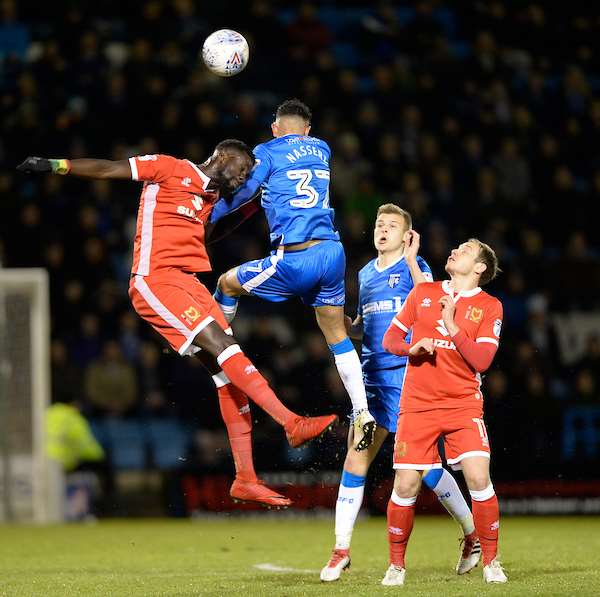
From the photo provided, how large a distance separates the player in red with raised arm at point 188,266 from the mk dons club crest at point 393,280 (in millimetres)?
1201

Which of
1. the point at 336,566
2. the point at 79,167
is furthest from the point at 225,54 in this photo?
the point at 336,566

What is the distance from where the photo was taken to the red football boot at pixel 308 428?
295 inches

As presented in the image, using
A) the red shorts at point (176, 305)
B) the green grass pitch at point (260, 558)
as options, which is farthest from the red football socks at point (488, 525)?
the red shorts at point (176, 305)

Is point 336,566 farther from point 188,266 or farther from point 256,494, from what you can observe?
point 188,266

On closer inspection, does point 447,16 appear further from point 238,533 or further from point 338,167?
point 238,533

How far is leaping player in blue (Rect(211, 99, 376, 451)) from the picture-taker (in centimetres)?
845

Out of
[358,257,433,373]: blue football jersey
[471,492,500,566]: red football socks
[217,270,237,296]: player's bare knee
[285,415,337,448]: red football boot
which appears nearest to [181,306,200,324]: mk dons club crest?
[217,270,237,296]: player's bare knee

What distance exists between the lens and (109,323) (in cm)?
1524

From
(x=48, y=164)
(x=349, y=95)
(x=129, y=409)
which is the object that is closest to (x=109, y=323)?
(x=129, y=409)

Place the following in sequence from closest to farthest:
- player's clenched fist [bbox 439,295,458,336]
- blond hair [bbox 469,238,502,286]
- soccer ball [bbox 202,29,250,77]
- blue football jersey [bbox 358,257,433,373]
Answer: player's clenched fist [bbox 439,295,458,336]
blond hair [bbox 469,238,502,286]
soccer ball [bbox 202,29,250,77]
blue football jersey [bbox 358,257,433,373]

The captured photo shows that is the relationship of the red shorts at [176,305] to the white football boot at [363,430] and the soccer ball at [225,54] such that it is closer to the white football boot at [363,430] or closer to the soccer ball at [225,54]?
the white football boot at [363,430]

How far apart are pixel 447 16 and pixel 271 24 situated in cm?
358

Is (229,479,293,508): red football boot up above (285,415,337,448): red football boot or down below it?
below

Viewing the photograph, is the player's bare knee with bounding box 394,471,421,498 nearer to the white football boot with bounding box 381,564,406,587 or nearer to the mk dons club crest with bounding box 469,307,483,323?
the white football boot with bounding box 381,564,406,587
